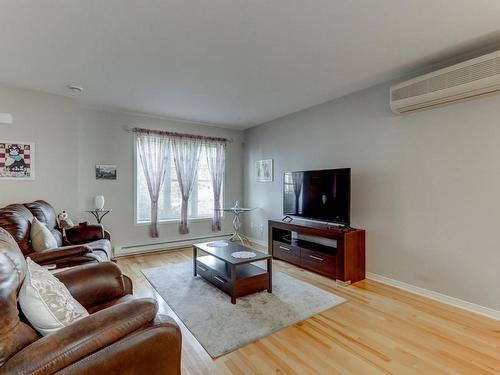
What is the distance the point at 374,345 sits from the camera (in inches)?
80.6

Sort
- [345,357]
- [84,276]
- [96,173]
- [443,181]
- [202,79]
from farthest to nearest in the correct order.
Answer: [96,173] < [202,79] < [443,181] < [345,357] < [84,276]

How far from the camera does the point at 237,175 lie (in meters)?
5.90

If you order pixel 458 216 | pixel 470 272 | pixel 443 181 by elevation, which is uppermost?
pixel 443 181

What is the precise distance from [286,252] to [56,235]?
305 cm

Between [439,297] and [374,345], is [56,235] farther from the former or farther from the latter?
[439,297]

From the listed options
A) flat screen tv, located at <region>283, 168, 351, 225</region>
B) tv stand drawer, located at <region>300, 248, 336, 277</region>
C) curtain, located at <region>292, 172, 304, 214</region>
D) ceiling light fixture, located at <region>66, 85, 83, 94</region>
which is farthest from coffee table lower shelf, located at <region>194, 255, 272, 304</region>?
ceiling light fixture, located at <region>66, 85, 83, 94</region>

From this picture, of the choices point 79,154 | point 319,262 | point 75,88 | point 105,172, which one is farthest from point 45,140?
point 319,262

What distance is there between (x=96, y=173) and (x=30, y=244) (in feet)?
6.53

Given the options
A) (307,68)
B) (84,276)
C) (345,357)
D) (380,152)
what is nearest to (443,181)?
(380,152)

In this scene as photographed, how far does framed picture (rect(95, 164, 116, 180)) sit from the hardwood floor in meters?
2.57

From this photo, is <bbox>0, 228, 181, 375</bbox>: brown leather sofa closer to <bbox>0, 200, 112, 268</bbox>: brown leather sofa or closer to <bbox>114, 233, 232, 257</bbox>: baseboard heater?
<bbox>0, 200, 112, 268</bbox>: brown leather sofa

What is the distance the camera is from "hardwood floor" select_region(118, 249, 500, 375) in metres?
1.80

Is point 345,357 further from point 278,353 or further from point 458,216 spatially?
point 458,216

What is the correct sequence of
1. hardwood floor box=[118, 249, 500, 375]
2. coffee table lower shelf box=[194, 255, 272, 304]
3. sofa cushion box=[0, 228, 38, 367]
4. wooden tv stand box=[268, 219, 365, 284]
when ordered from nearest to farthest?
sofa cushion box=[0, 228, 38, 367]
hardwood floor box=[118, 249, 500, 375]
coffee table lower shelf box=[194, 255, 272, 304]
wooden tv stand box=[268, 219, 365, 284]
